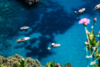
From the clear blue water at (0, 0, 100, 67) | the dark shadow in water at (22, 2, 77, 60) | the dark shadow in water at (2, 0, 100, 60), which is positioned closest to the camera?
the clear blue water at (0, 0, 100, 67)

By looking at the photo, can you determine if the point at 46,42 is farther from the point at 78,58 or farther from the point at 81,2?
the point at 81,2

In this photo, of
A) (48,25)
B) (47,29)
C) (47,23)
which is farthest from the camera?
(47,23)

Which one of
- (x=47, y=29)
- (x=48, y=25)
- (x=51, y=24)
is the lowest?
(x=47, y=29)

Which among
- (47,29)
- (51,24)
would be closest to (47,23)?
(51,24)

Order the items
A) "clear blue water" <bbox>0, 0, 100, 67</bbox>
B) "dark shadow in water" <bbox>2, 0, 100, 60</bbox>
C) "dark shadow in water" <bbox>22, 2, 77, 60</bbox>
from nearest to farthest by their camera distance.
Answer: "clear blue water" <bbox>0, 0, 100, 67</bbox> → "dark shadow in water" <bbox>22, 2, 77, 60</bbox> → "dark shadow in water" <bbox>2, 0, 100, 60</bbox>

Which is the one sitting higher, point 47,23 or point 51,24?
point 47,23

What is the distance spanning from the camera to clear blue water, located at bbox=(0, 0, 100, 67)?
21672 millimetres

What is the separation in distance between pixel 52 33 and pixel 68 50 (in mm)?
3495

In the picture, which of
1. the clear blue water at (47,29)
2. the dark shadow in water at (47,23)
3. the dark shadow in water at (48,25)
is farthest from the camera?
the dark shadow in water at (47,23)

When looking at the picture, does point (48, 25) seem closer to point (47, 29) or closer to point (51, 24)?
point (51, 24)

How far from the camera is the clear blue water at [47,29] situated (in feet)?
71.1

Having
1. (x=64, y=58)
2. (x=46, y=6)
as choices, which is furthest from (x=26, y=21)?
(x=64, y=58)

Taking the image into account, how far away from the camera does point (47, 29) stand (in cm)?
2428

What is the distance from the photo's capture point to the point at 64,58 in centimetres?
2134
